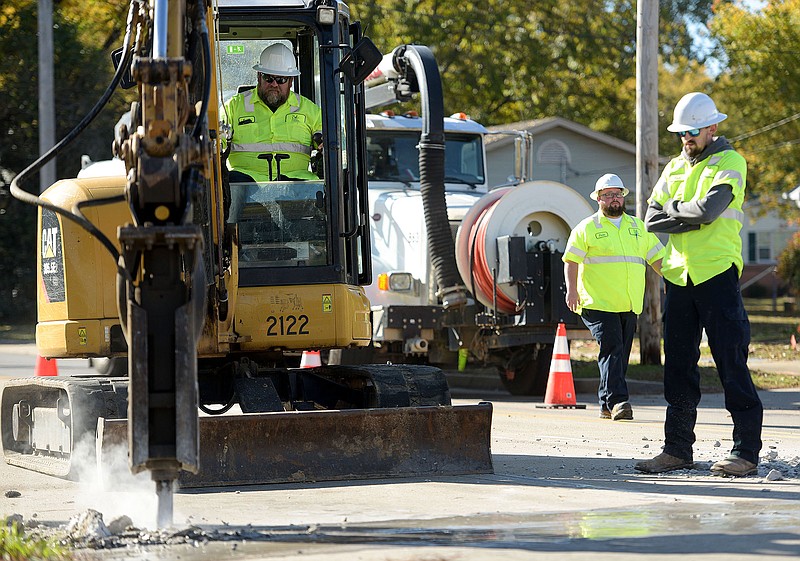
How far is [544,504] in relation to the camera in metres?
7.21

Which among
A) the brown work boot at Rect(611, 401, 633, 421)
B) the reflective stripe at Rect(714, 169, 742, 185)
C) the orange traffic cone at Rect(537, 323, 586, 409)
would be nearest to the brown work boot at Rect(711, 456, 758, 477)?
the reflective stripe at Rect(714, 169, 742, 185)

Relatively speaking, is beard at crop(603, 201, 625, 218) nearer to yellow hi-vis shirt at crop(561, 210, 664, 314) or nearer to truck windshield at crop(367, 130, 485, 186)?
yellow hi-vis shirt at crop(561, 210, 664, 314)

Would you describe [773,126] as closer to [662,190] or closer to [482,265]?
[482,265]

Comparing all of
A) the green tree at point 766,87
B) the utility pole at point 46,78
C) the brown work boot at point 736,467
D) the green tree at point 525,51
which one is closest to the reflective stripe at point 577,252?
the brown work boot at point 736,467

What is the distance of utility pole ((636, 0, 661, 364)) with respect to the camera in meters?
17.7

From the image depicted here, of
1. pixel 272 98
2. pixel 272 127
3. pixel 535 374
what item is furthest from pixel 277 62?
pixel 535 374

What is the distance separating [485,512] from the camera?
6.94m

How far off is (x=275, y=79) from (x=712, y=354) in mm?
3279

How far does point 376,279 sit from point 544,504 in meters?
8.70

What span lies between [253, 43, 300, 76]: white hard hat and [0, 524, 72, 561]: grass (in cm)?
377

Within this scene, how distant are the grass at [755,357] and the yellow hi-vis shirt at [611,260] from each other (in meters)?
3.83

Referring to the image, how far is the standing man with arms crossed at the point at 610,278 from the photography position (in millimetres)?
12305

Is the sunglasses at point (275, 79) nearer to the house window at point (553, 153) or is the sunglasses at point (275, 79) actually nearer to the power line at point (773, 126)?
the house window at point (553, 153)

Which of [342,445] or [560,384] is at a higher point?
[342,445]
